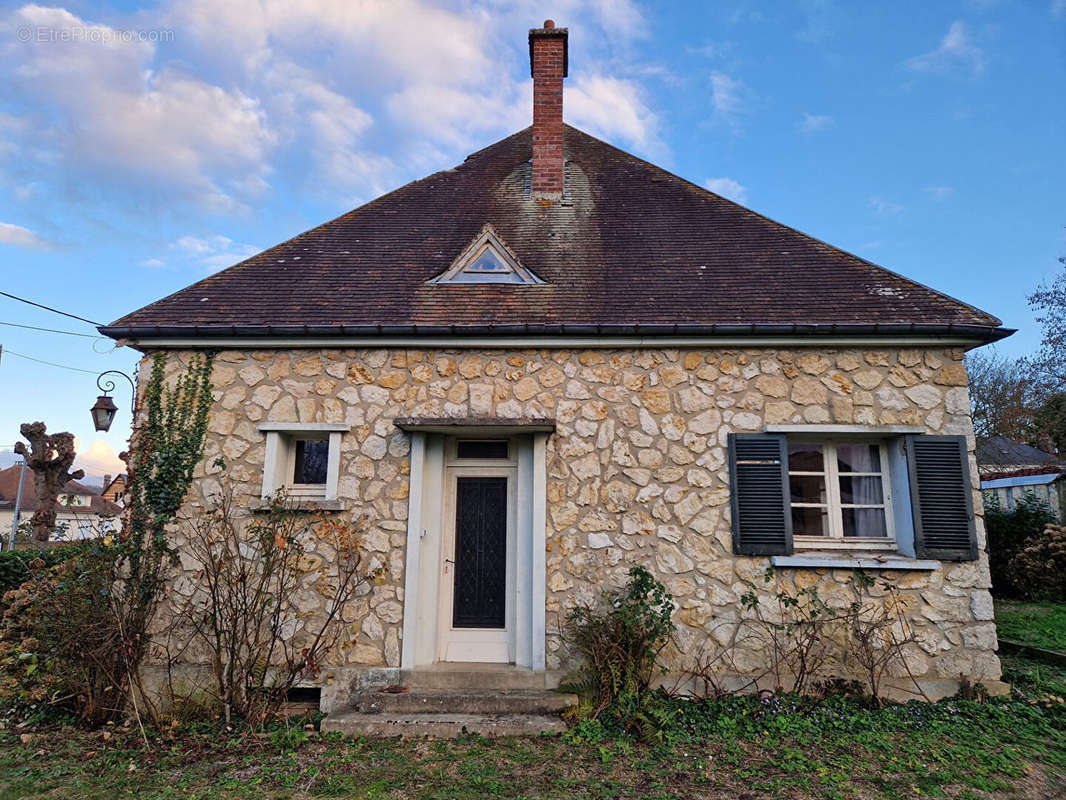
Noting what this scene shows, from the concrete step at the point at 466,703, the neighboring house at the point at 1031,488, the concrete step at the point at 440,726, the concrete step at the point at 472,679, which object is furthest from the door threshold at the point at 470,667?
the neighboring house at the point at 1031,488

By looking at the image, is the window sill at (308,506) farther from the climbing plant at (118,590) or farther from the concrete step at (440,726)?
the concrete step at (440,726)

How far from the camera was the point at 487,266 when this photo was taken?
7.13 m

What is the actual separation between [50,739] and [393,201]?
7.26 metres

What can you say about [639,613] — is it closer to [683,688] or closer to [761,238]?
[683,688]

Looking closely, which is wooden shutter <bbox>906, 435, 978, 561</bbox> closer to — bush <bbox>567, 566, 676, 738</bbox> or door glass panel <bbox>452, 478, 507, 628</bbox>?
bush <bbox>567, 566, 676, 738</bbox>

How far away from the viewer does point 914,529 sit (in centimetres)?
571

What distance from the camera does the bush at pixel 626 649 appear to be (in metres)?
5.12

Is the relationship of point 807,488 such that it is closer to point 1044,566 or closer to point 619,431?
point 619,431

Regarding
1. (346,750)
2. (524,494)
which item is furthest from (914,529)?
(346,750)

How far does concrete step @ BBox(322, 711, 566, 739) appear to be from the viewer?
16.1 ft

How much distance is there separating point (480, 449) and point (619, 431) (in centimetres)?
154

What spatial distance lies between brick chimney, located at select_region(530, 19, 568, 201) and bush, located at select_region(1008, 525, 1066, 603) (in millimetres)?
9602

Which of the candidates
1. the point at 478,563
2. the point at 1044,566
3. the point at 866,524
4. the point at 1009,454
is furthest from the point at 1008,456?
the point at 478,563

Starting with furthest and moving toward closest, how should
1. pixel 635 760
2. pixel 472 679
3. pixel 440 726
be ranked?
pixel 472 679, pixel 440 726, pixel 635 760
